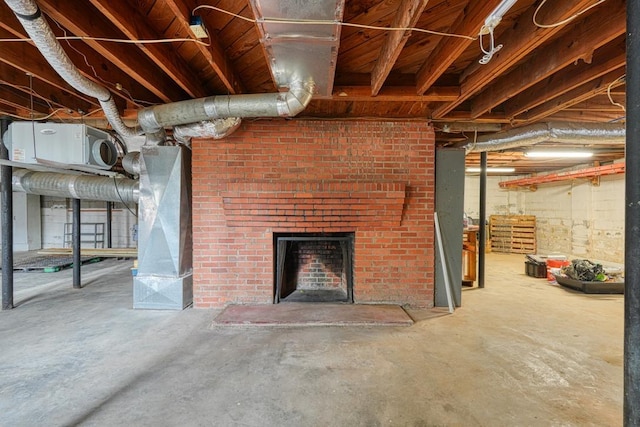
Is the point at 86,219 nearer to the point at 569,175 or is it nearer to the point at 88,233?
the point at 88,233

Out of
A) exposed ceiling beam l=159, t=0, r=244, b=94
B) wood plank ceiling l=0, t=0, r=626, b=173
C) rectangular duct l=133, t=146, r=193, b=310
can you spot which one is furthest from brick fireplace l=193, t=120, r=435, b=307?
exposed ceiling beam l=159, t=0, r=244, b=94

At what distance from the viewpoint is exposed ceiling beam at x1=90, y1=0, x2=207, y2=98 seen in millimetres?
1566

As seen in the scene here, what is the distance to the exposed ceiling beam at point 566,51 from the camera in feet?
5.52

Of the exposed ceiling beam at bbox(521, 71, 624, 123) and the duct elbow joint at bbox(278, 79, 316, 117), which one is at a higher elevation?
the exposed ceiling beam at bbox(521, 71, 624, 123)

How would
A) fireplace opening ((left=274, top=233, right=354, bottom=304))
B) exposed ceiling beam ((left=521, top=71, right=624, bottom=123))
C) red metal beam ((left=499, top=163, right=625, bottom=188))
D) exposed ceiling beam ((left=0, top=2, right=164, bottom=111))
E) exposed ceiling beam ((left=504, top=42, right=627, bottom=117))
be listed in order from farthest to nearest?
red metal beam ((left=499, top=163, right=625, bottom=188)), fireplace opening ((left=274, top=233, right=354, bottom=304)), exposed ceiling beam ((left=521, top=71, right=624, bottom=123)), exposed ceiling beam ((left=504, top=42, right=627, bottom=117)), exposed ceiling beam ((left=0, top=2, right=164, bottom=111))

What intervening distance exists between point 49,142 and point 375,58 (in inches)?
129

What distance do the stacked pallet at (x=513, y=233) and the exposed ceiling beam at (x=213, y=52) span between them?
785cm

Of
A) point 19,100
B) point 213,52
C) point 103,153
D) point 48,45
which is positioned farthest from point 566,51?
point 19,100

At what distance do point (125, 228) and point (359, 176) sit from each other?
8.15 metres

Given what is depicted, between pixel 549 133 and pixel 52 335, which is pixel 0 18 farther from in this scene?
pixel 549 133

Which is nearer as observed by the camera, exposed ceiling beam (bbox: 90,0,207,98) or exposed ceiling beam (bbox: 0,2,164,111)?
exposed ceiling beam (bbox: 90,0,207,98)

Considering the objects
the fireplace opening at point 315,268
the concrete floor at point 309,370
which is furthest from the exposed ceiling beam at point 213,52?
the concrete floor at point 309,370

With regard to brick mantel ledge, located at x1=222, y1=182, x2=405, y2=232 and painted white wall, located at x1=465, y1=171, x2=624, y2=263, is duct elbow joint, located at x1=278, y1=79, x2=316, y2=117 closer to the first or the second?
brick mantel ledge, located at x1=222, y1=182, x2=405, y2=232

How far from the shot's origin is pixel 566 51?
198 centimetres
